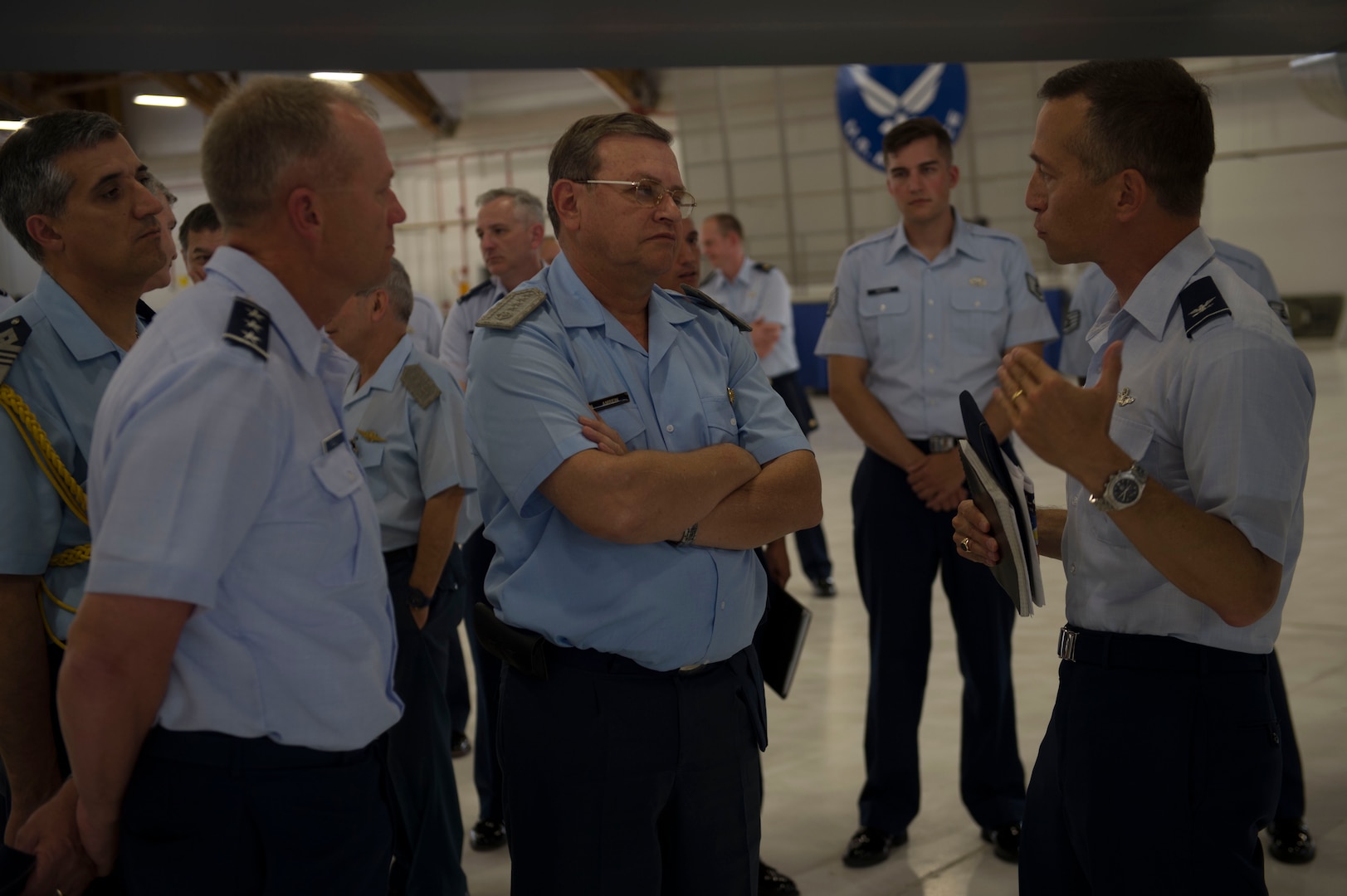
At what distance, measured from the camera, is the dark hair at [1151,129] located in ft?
5.31

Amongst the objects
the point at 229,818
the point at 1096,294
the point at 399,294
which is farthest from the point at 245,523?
the point at 1096,294

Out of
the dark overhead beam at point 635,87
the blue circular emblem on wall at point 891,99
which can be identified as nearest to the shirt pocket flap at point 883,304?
the blue circular emblem on wall at point 891,99

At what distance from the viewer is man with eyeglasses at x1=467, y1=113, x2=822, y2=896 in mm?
1816

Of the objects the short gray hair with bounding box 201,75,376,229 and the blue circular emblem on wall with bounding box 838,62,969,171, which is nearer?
the short gray hair with bounding box 201,75,376,229

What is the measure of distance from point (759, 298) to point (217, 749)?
6209 mm

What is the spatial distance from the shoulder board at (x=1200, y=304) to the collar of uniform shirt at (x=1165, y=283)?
2 centimetres

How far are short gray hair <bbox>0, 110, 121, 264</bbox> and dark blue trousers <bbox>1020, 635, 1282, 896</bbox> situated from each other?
6.25ft

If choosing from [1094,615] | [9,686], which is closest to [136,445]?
[9,686]

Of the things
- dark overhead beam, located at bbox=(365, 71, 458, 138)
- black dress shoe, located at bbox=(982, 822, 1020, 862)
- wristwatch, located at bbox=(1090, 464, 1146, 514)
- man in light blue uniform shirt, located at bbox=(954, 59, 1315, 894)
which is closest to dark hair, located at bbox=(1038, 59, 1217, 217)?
man in light blue uniform shirt, located at bbox=(954, 59, 1315, 894)

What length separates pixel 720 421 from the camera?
2.01m

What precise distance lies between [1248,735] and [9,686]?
189 centimetres

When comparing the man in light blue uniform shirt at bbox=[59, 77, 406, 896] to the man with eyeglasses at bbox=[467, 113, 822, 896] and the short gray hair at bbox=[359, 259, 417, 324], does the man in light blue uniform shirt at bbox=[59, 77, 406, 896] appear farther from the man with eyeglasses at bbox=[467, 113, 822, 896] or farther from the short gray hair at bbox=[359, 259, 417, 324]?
the short gray hair at bbox=[359, 259, 417, 324]

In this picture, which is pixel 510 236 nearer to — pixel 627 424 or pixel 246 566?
pixel 627 424

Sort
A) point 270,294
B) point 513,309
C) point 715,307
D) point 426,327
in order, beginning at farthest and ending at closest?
point 426,327 < point 715,307 < point 513,309 < point 270,294
